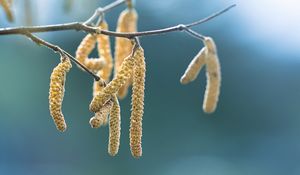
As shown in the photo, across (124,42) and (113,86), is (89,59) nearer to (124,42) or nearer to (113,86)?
(124,42)

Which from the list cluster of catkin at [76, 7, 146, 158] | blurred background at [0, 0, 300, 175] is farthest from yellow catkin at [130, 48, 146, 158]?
blurred background at [0, 0, 300, 175]

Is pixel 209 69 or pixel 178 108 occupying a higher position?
pixel 178 108

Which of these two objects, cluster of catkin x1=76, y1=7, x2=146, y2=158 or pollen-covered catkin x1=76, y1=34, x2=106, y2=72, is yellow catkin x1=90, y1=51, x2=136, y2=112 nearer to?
cluster of catkin x1=76, y1=7, x2=146, y2=158

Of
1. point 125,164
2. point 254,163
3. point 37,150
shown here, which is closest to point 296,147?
point 254,163

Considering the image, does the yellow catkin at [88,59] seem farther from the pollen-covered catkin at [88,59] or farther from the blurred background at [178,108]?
the blurred background at [178,108]

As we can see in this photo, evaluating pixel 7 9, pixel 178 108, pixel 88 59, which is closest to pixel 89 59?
pixel 88 59

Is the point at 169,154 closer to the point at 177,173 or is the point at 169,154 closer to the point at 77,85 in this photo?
the point at 177,173

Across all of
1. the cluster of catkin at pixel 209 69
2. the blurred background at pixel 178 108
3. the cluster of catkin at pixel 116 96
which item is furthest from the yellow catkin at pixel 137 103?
the blurred background at pixel 178 108
